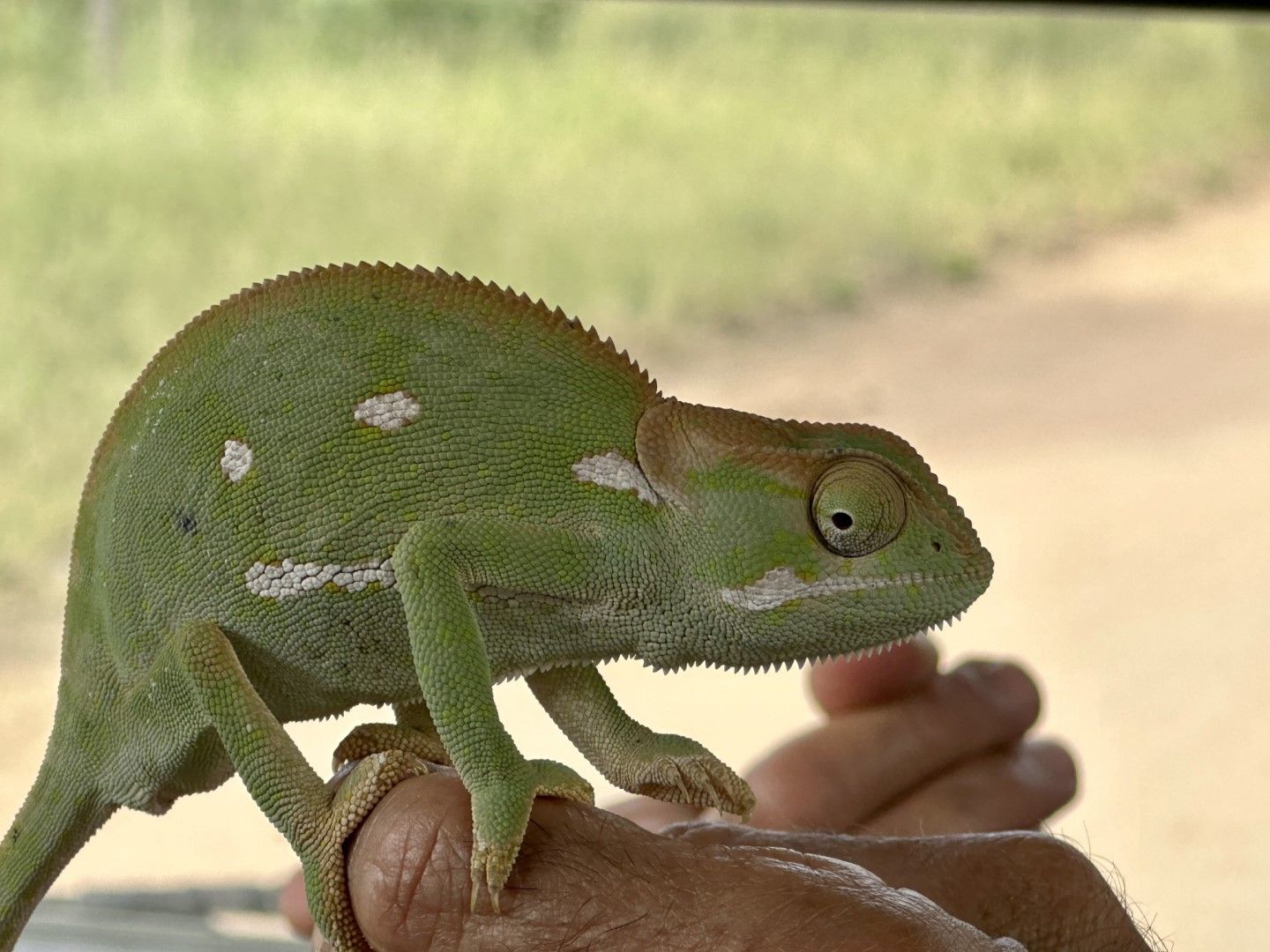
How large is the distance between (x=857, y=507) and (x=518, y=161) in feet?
11.7

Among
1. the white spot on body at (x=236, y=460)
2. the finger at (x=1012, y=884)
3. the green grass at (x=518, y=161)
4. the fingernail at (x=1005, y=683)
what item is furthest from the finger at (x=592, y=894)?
the green grass at (x=518, y=161)

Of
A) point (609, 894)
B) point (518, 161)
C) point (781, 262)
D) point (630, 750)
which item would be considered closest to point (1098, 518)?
point (781, 262)

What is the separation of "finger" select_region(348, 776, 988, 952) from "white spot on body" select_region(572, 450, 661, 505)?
0.67 ft

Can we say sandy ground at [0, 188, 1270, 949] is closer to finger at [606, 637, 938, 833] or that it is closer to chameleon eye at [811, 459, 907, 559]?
finger at [606, 637, 938, 833]

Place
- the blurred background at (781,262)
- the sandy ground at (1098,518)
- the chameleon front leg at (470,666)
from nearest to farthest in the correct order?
the chameleon front leg at (470,666) → the sandy ground at (1098,518) → the blurred background at (781,262)

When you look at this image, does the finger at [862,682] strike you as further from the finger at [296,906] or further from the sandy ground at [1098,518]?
the sandy ground at [1098,518]

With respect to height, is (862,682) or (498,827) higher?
(862,682)

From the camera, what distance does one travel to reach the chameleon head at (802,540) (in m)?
0.90

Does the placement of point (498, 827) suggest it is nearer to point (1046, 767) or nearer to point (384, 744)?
point (384, 744)

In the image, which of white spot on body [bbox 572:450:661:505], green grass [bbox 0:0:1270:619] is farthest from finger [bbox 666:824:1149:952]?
green grass [bbox 0:0:1270:619]

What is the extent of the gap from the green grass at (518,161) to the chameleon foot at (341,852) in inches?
119

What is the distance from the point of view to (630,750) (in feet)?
3.42

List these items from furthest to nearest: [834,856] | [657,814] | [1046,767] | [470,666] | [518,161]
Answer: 1. [518,161]
2. [1046,767]
3. [657,814]
4. [834,856]
5. [470,666]

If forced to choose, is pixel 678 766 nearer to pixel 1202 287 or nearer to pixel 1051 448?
pixel 1051 448
